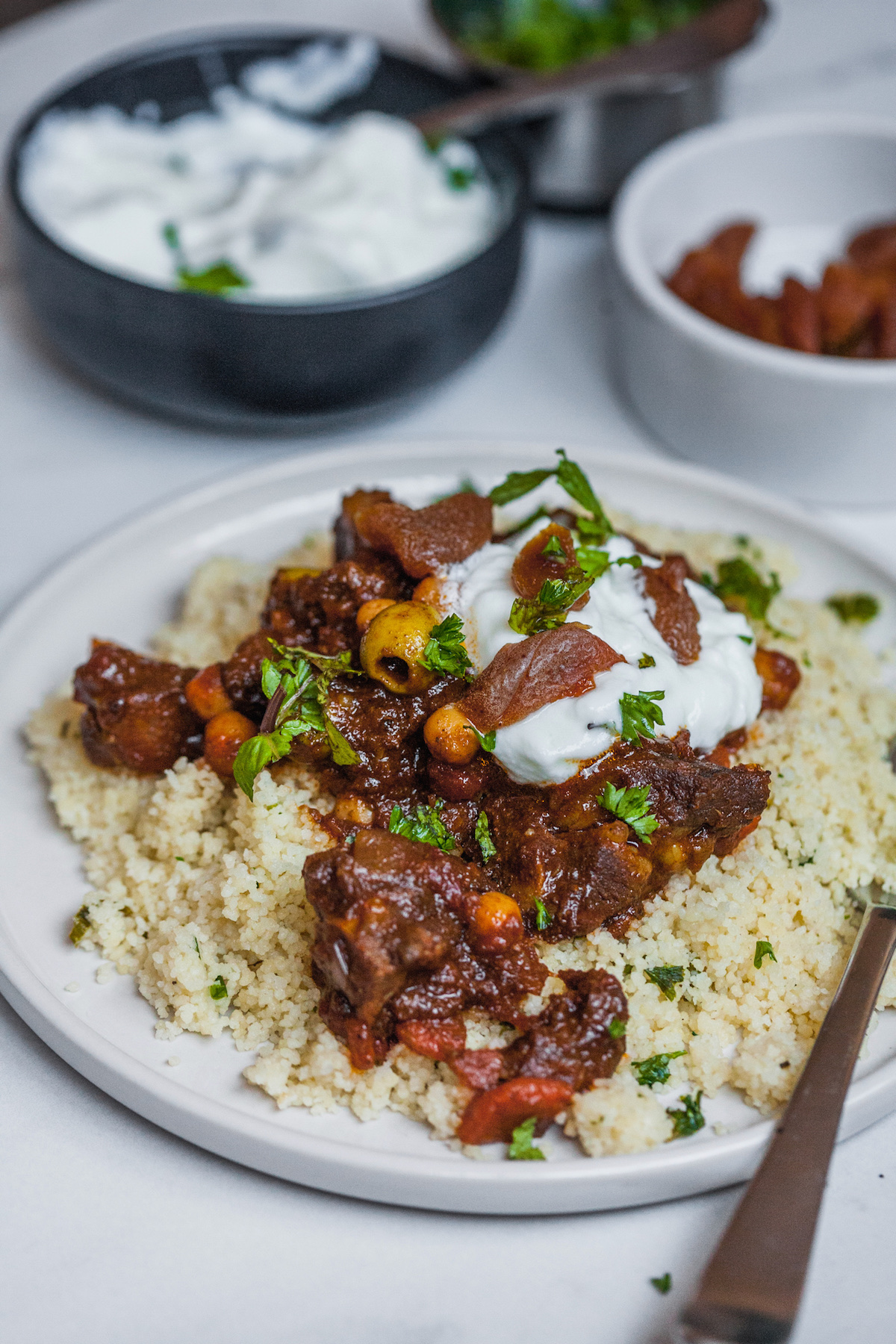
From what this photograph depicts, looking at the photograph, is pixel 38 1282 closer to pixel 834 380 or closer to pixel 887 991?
pixel 887 991

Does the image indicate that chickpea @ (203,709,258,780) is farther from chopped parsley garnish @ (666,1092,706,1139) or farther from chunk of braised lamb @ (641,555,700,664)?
chopped parsley garnish @ (666,1092,706,1139)

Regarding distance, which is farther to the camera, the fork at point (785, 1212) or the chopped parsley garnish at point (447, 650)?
the chopped parsley garnish at point (447, 650)

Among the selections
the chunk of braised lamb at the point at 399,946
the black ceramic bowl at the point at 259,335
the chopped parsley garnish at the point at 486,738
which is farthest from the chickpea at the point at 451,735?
the black ceramic bowl at the point at 259,335

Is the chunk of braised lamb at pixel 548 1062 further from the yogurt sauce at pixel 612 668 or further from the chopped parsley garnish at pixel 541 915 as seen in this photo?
the yogurt sauce at pixel 612 668

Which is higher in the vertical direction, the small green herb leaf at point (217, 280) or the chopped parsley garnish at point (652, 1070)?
the small green herb leaf at point (217, 280)

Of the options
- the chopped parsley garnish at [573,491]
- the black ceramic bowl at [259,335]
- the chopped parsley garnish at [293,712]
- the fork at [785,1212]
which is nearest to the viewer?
the fork at [785,1212]
